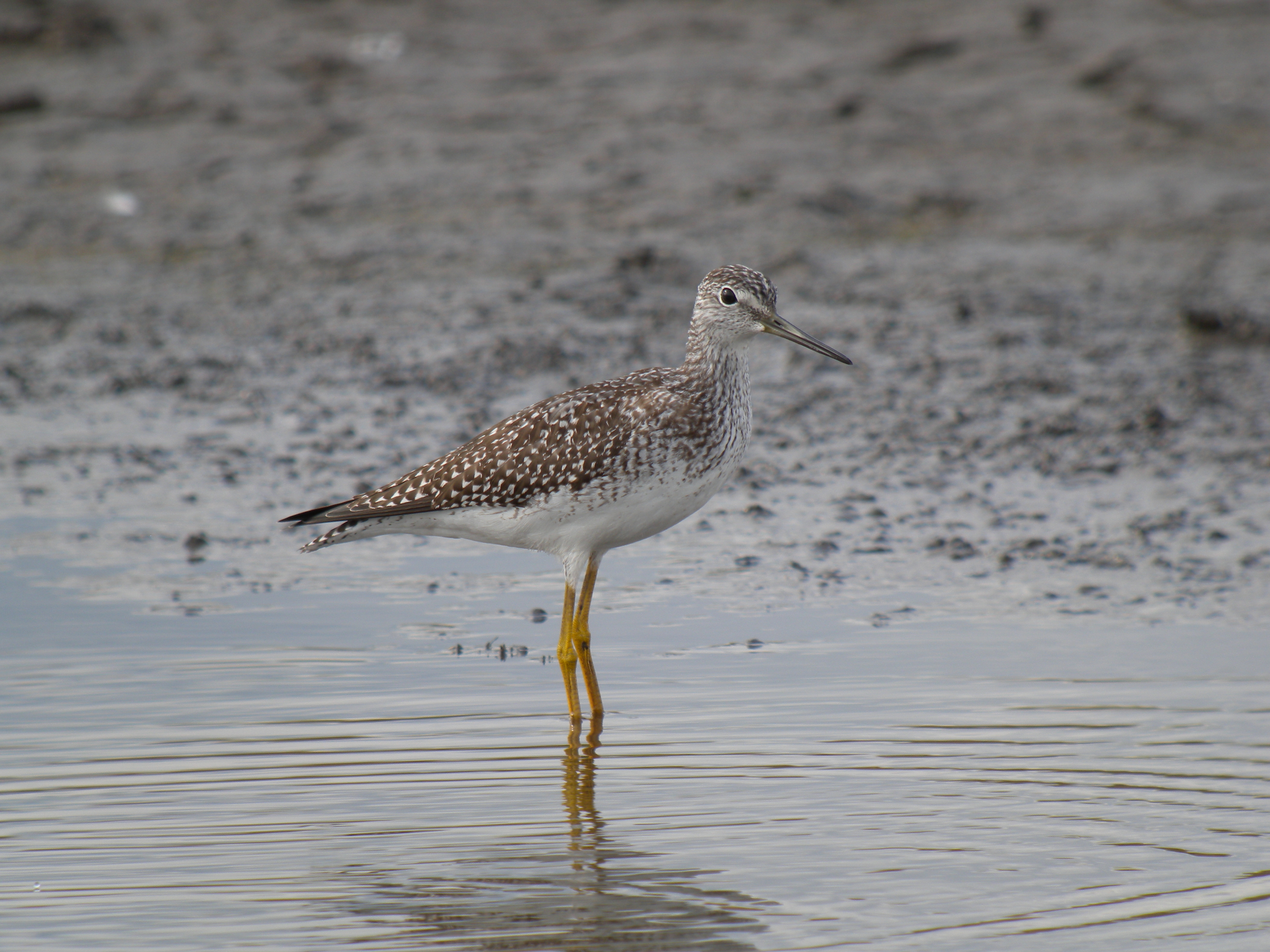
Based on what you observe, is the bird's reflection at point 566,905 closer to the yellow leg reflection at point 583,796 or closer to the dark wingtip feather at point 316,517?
the yellow leg reflection at point 583,796

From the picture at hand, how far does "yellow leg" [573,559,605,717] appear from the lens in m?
6.68

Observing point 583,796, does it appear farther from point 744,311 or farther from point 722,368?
point 744,311

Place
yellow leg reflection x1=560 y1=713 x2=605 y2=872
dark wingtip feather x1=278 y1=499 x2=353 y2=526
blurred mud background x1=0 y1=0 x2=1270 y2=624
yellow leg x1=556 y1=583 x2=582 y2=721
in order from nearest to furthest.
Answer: yellow leg reflection x1=560 y1=713 x2=605 y2=872 < yellow leg x1=556 y1=583 x2=582 y2=721 < dark wingtip feather x1=278 y1=499 x2=353 y2=526 < blurred mud background x1=0 y1=0 x2=1270 y2=624

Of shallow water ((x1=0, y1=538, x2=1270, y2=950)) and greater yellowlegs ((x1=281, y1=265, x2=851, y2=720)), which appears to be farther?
greater yellowlegs ((x1=281, y1=265, x2=851, y2=720))

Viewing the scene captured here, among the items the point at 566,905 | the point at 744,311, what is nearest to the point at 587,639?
the point at 744,311

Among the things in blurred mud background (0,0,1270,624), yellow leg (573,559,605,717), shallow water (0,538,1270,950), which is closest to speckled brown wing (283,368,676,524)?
yellow leg (573,559,605,717)

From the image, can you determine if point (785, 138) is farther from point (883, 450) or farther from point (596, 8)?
point (883, 450)

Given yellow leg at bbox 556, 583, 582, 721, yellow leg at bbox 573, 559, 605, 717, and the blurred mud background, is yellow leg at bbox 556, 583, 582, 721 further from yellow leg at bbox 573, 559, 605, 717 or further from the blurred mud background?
the blurred mud background

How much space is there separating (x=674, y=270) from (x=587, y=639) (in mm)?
6610

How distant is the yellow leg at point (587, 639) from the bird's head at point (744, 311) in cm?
121

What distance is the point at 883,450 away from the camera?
10094 millimetres

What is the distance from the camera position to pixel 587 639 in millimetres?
7152

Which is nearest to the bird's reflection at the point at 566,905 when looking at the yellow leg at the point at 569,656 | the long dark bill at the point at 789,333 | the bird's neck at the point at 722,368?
the yellow leg at the point at 569,656

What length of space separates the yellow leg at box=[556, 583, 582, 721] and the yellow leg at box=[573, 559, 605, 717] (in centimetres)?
3
